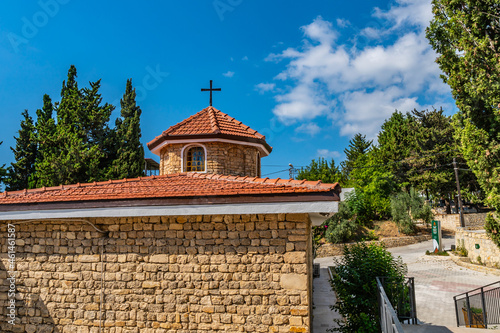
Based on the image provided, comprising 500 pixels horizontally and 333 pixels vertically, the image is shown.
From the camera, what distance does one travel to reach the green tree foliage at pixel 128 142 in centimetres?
2205

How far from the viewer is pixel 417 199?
2773cm

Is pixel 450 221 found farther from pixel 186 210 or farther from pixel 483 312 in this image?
pixel 186 210

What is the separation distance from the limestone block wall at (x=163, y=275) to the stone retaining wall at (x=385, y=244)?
17.0m

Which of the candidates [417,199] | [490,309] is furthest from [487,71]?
[417,199]

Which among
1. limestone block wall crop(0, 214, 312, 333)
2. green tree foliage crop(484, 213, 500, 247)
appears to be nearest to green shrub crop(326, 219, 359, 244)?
green tree foliage crop(484, 213, 500, 247)

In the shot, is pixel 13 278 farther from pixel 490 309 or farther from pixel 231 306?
pixel 490 309

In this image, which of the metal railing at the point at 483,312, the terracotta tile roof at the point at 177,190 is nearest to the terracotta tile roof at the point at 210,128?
the terracotta tile roof at the point at 177,190

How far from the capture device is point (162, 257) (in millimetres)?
6031

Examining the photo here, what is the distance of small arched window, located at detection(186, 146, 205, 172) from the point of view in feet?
33.0

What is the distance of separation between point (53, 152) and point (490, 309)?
2402cm

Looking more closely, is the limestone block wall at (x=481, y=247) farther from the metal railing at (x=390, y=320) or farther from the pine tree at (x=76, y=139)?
the pine tree at (x=76, y=139)

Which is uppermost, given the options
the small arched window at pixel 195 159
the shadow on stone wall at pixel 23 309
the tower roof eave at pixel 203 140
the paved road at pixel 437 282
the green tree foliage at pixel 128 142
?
the green tree foliage at pixel 128 142

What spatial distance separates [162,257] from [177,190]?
4.42 feet

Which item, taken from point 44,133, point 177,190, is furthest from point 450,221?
point 44,133
